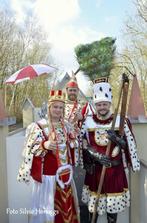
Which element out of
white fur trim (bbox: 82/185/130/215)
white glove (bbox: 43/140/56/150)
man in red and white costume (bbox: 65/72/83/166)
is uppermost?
man in red and white costume (bbox: 65/72/83/166)

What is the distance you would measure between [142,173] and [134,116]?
0.93m

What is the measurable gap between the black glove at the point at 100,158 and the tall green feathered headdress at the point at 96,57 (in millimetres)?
4554

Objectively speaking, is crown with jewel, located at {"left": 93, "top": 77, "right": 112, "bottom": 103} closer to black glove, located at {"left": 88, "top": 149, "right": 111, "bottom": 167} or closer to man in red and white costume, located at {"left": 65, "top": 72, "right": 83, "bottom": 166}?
man in red and white costume, located at {"left": 65, "top": 72, "right": 83, "bottom": 166}

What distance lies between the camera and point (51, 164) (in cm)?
318

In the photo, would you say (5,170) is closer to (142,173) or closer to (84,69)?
(142,173)

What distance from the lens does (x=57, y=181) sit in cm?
320

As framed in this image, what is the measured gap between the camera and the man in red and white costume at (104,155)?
332 centimetres

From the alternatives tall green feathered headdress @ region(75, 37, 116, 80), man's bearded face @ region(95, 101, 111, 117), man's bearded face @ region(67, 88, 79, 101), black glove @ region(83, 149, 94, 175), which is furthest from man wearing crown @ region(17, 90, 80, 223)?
tall green feathered headdress @ region(75, 37, 116, 80)

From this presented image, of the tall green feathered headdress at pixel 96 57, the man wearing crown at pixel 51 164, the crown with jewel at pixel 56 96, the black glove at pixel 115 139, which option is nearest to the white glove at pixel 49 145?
the man wearing crown at pixel 51 164

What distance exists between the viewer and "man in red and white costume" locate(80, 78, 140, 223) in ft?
A: 10.9

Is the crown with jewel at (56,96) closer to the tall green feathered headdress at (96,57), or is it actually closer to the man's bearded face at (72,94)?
the man's bearded face at (72,94)

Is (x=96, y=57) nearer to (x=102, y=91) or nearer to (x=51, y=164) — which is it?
(x=102, y=91)

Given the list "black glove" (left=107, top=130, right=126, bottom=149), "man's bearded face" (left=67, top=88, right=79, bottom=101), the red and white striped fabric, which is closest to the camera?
"black glove" (left=107, top=130, right=126, bottom=149)

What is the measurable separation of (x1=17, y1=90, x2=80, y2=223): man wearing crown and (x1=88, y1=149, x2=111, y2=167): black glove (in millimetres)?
222
